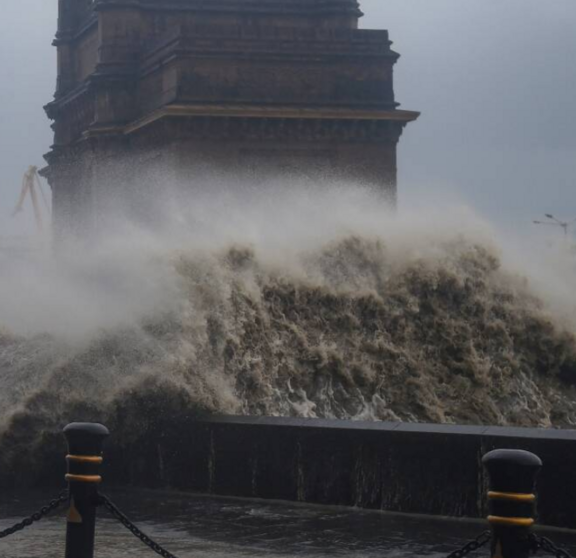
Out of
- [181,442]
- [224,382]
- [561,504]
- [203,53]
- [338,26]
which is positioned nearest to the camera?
[561,504]

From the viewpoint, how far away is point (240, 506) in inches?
416

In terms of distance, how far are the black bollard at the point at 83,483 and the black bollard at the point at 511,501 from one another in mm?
1959

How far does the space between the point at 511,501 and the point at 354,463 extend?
478 cm

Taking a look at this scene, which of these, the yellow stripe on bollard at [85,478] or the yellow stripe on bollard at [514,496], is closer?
the yellow stripe on bollard at [514,496]

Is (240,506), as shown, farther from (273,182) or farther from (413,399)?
(273,182)

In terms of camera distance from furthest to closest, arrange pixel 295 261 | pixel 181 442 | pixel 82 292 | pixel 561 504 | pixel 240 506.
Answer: pixel 295 261 → pixel 82 292 → pixel 181 442 → pixel 240 506 → pixel 561 504

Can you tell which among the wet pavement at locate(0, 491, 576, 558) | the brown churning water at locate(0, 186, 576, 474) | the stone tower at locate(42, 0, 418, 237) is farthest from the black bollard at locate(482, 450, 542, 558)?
the stone tower at locate(42, 0, 418, 237)

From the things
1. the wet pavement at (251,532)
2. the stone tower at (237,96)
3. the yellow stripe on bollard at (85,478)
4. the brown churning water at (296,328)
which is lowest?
the wet pavement at (251,532)

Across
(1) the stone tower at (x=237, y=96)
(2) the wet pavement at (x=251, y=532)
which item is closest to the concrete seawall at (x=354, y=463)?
(2) the wet pavement at (x=251, y=532)

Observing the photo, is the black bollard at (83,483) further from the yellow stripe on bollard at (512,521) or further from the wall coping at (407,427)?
the wall coping at (407,427)

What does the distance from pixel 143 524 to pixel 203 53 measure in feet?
111

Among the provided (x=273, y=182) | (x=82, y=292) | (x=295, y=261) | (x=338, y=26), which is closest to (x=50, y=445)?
(x=82, y=292)

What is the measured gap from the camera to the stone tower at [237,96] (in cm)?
4219

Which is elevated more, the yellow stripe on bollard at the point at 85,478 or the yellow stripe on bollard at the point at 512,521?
the yellow stripe on bollard at the point at 85,478
